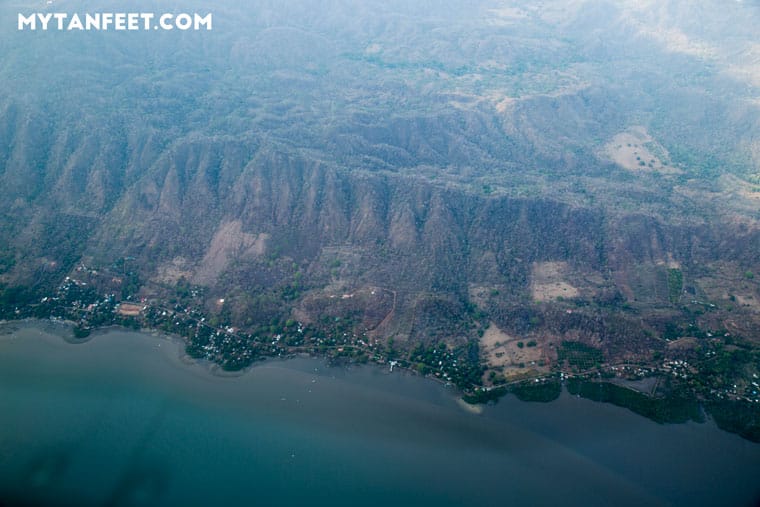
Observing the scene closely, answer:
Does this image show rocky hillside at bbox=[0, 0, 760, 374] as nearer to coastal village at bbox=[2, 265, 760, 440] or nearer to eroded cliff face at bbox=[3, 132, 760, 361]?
eroded cliff face at bbox=[3, 132, 760, 361]

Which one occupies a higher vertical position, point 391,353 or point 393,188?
point 393,188

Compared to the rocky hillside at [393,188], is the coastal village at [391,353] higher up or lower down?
lower down

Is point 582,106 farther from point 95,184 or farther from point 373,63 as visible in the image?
point 95,184

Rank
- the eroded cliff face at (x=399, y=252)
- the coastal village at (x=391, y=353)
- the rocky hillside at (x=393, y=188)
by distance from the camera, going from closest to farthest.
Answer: the coastal village at (x=391, y=353)
the eroded cliff face at (x=399, y=252)
the rocky hillside at (x=393, y=188)

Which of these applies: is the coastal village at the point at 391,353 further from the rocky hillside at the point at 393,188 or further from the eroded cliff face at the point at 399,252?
the eroded cliff face at the point at 399,252

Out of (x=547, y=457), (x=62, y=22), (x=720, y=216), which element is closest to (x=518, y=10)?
(x=720, y=216)

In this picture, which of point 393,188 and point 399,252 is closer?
point 399,252

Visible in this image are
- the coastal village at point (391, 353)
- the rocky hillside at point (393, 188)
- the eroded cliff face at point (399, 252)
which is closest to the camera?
the coastal village at point (391, 353)

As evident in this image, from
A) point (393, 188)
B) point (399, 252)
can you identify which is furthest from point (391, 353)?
point (393, 188)

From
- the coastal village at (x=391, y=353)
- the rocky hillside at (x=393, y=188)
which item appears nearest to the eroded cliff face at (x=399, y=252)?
the rocky hillside at (x=393, y=188)

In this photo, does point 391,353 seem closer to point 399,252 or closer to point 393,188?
point 399,252

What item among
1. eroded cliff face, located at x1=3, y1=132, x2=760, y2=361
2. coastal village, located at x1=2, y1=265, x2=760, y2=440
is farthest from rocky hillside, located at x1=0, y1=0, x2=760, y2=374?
coastal village, located at x1=2, y1=265, x2=760, y2=440
